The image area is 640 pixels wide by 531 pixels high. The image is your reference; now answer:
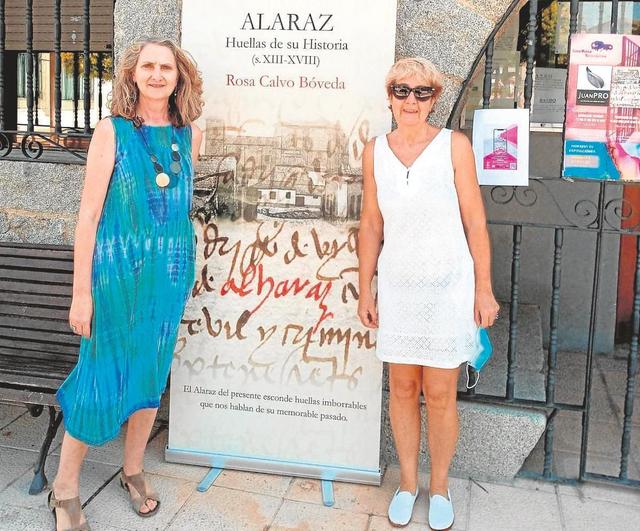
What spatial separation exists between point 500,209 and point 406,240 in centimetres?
323

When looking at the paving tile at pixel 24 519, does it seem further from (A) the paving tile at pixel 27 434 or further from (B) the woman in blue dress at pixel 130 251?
(A) the paving tile at pixel 27 434

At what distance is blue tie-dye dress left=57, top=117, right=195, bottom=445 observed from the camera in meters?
2.78

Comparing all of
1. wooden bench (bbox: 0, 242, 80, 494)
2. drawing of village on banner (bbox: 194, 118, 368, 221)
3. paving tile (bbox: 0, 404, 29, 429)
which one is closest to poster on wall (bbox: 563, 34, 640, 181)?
Result: drawing of village on banner (bbox: 194, 118, 368, 221)

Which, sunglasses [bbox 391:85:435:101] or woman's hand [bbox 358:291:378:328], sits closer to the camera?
sunglasses [bbox 391:85:435:101]

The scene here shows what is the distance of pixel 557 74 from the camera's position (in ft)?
17.8

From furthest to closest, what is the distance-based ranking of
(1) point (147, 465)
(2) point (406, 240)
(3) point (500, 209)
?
(3) point (500, 209), (1) point (147, 465), (2) point (406, 240)

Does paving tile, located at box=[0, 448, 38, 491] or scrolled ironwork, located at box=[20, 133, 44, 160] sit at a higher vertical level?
scrolled ironwork, located at box=[20, 133, 44, 160]

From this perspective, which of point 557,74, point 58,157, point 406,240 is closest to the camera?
point 406,240

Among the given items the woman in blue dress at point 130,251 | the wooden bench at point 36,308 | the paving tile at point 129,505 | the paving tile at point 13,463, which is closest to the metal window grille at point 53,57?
the wooden bench at point 36,308

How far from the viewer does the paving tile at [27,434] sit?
3.68 meters

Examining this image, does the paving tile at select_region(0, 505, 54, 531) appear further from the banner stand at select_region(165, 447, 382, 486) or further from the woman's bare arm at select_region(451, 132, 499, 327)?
the woman's bare arm at select_region(451, 132, 499, 327)

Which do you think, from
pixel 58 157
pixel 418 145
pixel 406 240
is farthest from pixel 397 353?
pixel 58 157

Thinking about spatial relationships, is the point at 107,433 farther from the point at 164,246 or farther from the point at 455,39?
the point at 455,39

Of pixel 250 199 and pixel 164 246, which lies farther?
pixel 250 199
